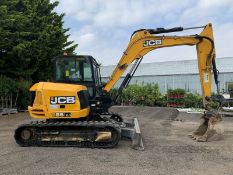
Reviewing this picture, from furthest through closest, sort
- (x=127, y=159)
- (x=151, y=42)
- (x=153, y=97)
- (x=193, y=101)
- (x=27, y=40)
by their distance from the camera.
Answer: (x=153, y=97)
(x=193, y=101)
(x=27, y=40)
(x=151, y=42)
(x=127, y=159)

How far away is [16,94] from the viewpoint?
24.8 metres

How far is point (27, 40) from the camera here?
2486 cm

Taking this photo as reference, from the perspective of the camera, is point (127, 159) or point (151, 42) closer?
point (127, 159)

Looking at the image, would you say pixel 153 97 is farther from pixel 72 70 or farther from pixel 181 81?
pixel 72 70

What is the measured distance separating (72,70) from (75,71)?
0.09m

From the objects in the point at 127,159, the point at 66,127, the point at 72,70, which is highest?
the point at 72,70

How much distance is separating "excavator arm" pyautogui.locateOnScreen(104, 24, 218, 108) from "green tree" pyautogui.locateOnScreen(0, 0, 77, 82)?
11518mm

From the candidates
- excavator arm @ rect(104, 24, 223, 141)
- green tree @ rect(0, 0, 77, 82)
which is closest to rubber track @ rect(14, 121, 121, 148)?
excavator arm @ rect(104, 24, 223, 141)

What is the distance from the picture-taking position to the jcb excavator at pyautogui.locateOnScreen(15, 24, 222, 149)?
10411 millimetres

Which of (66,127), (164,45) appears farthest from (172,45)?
(66,127)

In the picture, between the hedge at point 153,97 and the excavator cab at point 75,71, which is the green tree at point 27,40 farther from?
the excavator cab at point 75,71

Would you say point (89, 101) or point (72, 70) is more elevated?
point (72, 70)

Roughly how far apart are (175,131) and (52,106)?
515cm

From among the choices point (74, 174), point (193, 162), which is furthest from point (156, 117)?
point (74, 174)
